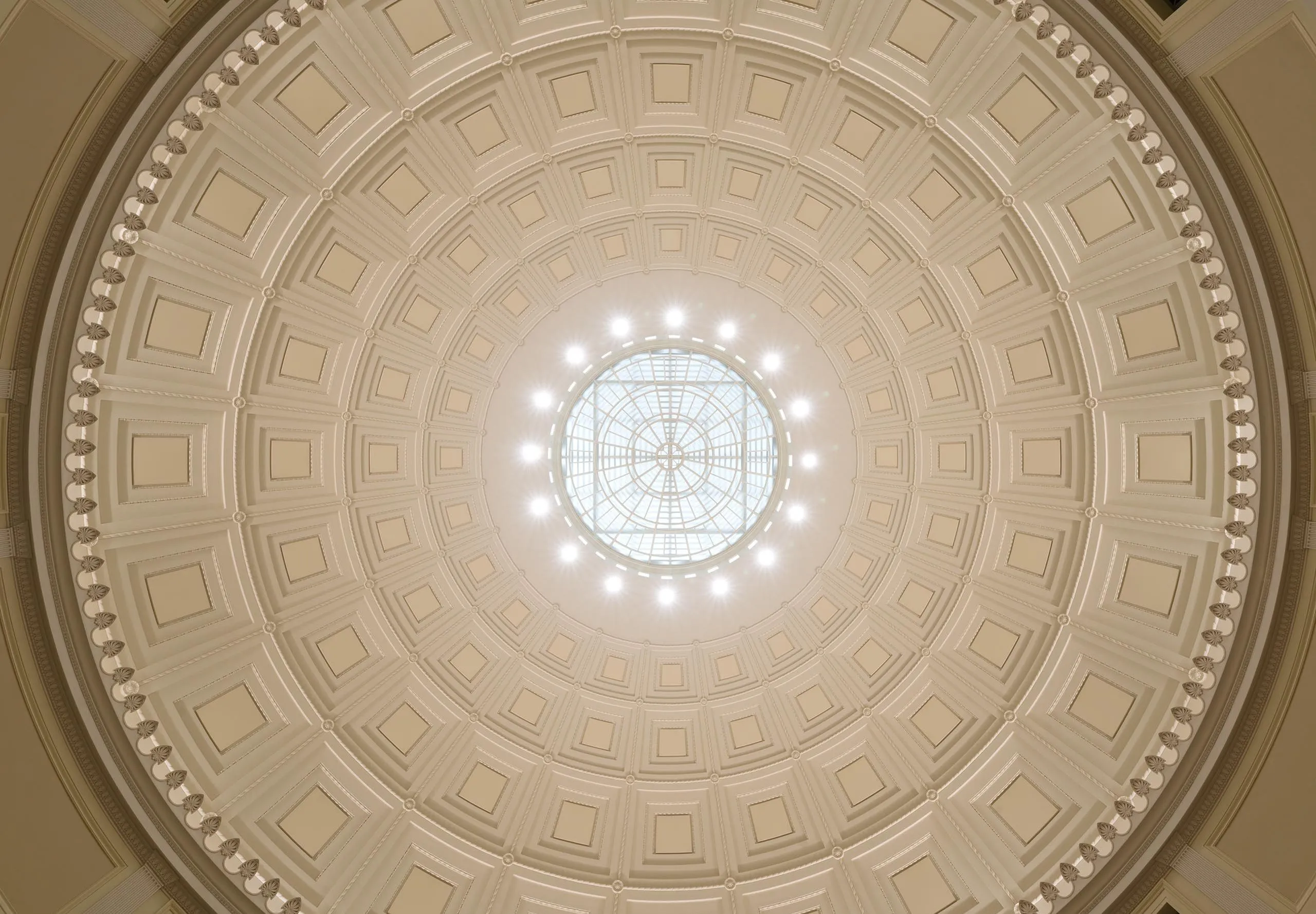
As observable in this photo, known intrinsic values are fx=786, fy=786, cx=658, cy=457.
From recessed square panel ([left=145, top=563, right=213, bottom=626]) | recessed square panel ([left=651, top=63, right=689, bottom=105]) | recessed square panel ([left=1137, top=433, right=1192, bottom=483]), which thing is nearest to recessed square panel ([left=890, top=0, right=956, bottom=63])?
recessed square panel ([left=651, top=63, right=689, bottom=105])

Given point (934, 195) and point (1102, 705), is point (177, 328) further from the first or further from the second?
point (1102, 705)

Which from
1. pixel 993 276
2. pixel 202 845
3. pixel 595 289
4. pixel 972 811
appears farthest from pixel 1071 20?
pixel 202 845

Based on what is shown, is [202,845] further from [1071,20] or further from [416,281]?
[1071,20]

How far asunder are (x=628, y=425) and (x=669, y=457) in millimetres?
1905

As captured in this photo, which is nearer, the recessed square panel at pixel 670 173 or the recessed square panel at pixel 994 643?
the recessed square panel at pixel 670 173

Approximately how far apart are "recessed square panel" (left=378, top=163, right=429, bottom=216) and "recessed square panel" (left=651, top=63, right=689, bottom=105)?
603 centimetres

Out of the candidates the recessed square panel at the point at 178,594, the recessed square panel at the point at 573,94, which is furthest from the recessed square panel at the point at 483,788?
the recessed square panel at the point at 573,94

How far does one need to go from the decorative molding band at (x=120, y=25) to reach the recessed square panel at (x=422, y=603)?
14.4m

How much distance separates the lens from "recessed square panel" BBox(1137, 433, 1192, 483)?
1694 cm

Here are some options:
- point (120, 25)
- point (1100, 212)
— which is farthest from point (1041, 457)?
point (120, 25)

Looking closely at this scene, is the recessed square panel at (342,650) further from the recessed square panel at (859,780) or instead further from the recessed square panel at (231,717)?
the recessed square panel at (859,780)

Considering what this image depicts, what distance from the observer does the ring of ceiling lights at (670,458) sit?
84.5 ft

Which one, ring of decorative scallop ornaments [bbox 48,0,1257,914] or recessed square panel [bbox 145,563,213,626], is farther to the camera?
recessed square panel [bbox 145,563,213,626]

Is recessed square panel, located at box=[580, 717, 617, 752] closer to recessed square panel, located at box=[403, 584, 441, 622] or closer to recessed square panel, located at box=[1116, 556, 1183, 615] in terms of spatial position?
recessed square panel, located at box=[403, 584, 441, 622]
